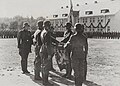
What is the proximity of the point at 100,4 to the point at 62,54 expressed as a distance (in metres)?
59.8

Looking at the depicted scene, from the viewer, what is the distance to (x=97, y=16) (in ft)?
213

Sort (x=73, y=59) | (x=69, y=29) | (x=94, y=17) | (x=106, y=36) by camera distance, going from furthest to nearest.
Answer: (x=94, y=17), (x=106, y=36), (x=69, y=29), (x=73, y=59)

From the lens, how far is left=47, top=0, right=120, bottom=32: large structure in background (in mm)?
59969

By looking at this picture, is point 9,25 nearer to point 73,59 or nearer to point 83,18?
point 83,18

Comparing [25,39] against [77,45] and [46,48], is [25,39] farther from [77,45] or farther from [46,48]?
[77,45]

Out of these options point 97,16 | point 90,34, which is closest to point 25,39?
point 90,34

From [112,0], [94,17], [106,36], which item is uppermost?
[112,0]

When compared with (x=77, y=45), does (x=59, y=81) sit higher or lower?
lower

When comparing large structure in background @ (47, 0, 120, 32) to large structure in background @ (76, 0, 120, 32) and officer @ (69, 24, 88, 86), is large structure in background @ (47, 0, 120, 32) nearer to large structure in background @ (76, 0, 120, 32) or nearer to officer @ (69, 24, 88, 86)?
large structure in background @ (76, 0, 120, 32)

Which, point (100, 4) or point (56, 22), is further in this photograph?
point (56, 22)

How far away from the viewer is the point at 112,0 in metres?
68.4

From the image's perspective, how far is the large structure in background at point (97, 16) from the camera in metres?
60.0

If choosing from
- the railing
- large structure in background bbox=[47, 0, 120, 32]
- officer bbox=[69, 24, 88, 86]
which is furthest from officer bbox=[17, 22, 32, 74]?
large structure in background bbox=[47, 0, 120, 32]

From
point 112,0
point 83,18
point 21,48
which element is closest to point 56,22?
point 83,18
